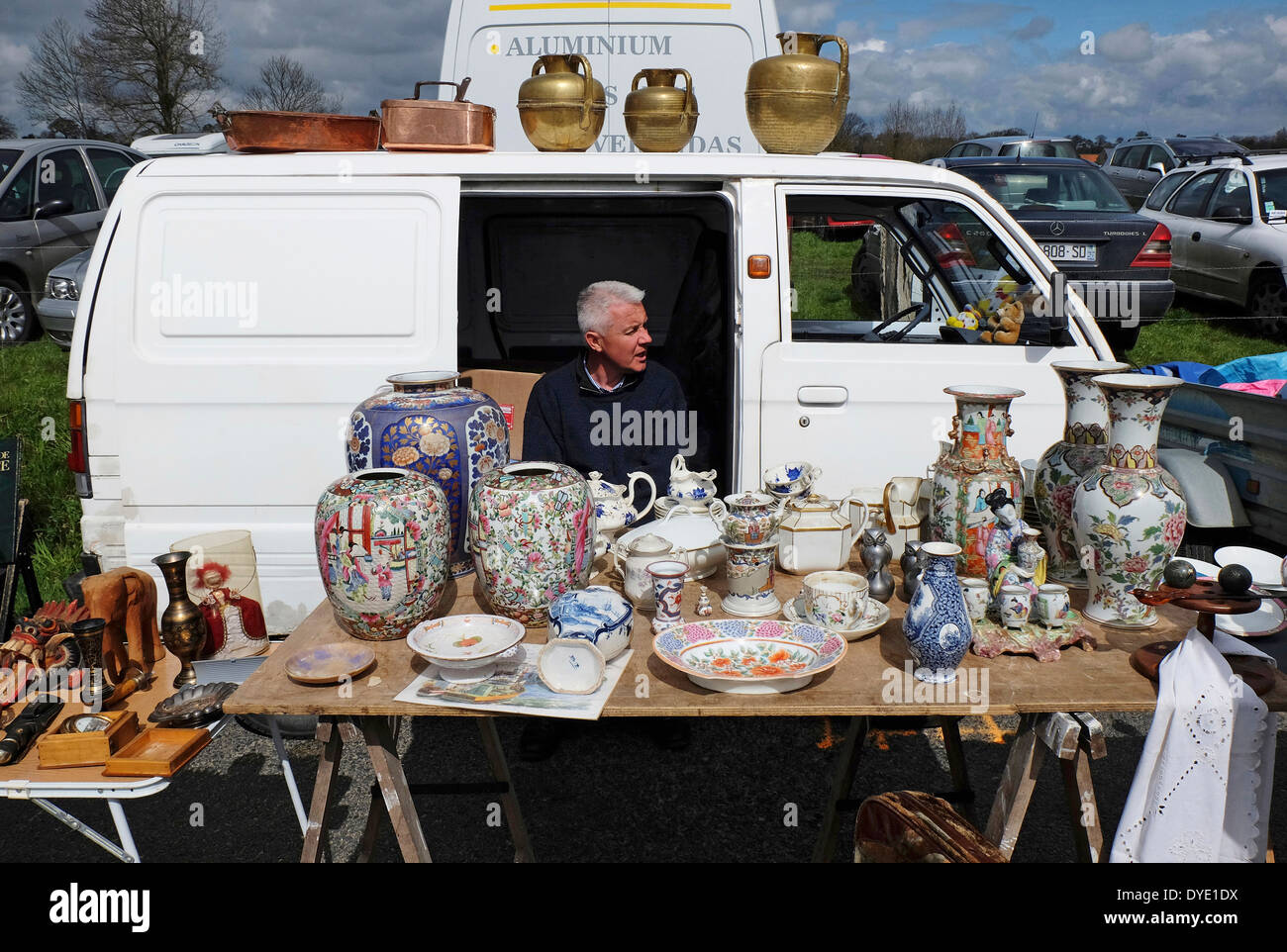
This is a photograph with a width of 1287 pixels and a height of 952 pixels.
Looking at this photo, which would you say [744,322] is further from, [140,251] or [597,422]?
[140,251]

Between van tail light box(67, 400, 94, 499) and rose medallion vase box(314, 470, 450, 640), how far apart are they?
1793mm

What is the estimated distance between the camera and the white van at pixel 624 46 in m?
4.56

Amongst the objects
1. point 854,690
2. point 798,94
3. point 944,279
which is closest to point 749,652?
point 854,690

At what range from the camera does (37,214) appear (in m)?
8.69

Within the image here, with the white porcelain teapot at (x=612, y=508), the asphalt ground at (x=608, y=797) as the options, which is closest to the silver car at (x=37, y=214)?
the asphalt ground at (x=608, y=797)

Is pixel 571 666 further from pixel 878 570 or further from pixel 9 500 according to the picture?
pixel 9 500

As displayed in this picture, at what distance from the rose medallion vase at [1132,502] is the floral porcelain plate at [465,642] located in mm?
1274

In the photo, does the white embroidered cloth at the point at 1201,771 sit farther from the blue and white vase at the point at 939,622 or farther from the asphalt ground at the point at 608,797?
the asphalt ground at the point at 608,797

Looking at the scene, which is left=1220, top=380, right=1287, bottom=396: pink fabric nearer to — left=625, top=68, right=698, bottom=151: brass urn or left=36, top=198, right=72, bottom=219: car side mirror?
left=625, top=68, right=698, bottom=151: brass urn

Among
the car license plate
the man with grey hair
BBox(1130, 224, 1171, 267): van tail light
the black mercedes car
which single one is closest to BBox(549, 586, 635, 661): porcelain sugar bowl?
the man with grey hair

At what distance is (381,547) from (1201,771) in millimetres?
1696

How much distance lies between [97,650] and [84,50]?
2074 centimetres

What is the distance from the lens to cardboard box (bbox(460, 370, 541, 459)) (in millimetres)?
4359

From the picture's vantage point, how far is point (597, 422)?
3.79 m
